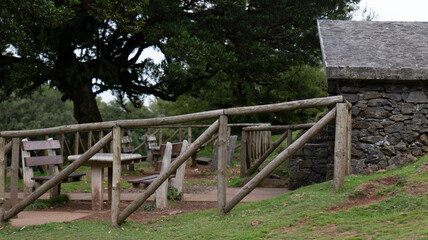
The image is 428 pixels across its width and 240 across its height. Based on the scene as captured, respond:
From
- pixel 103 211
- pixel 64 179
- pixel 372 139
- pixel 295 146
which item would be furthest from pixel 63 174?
pixel 372 139

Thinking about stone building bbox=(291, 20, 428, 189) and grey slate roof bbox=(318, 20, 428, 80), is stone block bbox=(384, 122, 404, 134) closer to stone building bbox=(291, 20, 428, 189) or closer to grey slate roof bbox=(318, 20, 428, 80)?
stone building bbox=(291, 20, 428, 189)

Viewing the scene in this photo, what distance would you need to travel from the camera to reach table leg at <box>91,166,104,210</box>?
7336mm

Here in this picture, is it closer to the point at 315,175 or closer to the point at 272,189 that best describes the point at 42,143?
the point at 272,189

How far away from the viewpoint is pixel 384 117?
778 cm

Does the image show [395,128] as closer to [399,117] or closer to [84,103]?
[399,117]

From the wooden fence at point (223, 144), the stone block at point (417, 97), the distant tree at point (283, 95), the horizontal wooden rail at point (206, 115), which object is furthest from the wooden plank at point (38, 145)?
the distant tree at point (283, 95)

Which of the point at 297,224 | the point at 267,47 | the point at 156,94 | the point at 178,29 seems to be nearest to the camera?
the point at 297,224

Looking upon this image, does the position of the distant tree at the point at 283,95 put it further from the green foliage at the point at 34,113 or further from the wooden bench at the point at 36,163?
the wooden bench at the point at 36,163

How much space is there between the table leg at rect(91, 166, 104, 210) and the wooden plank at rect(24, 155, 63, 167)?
1.11 m

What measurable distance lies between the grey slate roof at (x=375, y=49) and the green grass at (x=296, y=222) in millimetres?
1807

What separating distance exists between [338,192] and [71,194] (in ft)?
17.8

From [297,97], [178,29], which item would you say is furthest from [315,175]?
[297,97]

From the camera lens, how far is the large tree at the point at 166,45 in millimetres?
13555

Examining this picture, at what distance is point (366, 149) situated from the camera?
25.4 ft
